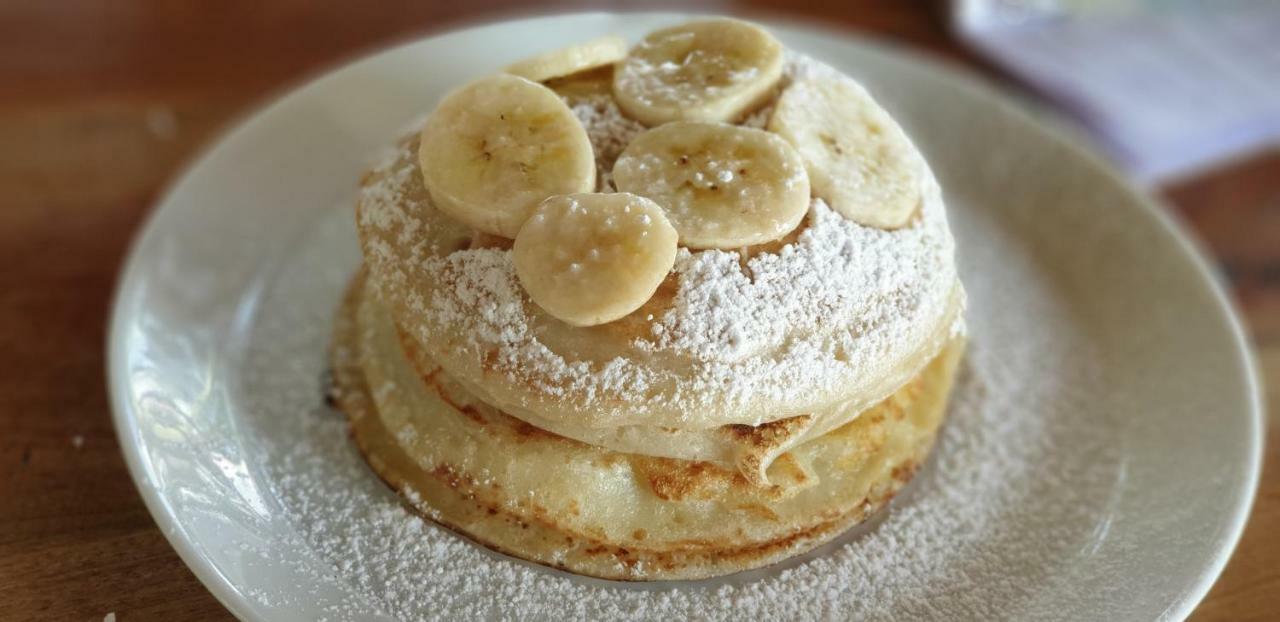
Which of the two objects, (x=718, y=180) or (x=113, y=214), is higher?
(x=718, y=180)

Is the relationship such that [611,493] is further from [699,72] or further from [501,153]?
[699,72]

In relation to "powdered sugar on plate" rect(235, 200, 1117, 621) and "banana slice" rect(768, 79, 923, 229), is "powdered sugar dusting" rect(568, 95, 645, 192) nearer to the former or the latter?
"banana slice" rect(768, 79, 923, 229)

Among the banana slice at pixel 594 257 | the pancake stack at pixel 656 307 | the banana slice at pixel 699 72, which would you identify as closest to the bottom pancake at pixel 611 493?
the pancake stack at pixel 656 307

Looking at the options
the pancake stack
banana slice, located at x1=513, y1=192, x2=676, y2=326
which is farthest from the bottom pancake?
banana slice, located at x1=513, y1=192, x2=676, y2=326

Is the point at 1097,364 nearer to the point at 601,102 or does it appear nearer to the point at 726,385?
the point at 726,385

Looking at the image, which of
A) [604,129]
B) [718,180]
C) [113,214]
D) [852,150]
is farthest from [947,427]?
[113,214]

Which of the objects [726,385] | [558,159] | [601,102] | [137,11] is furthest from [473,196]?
[137,11]
